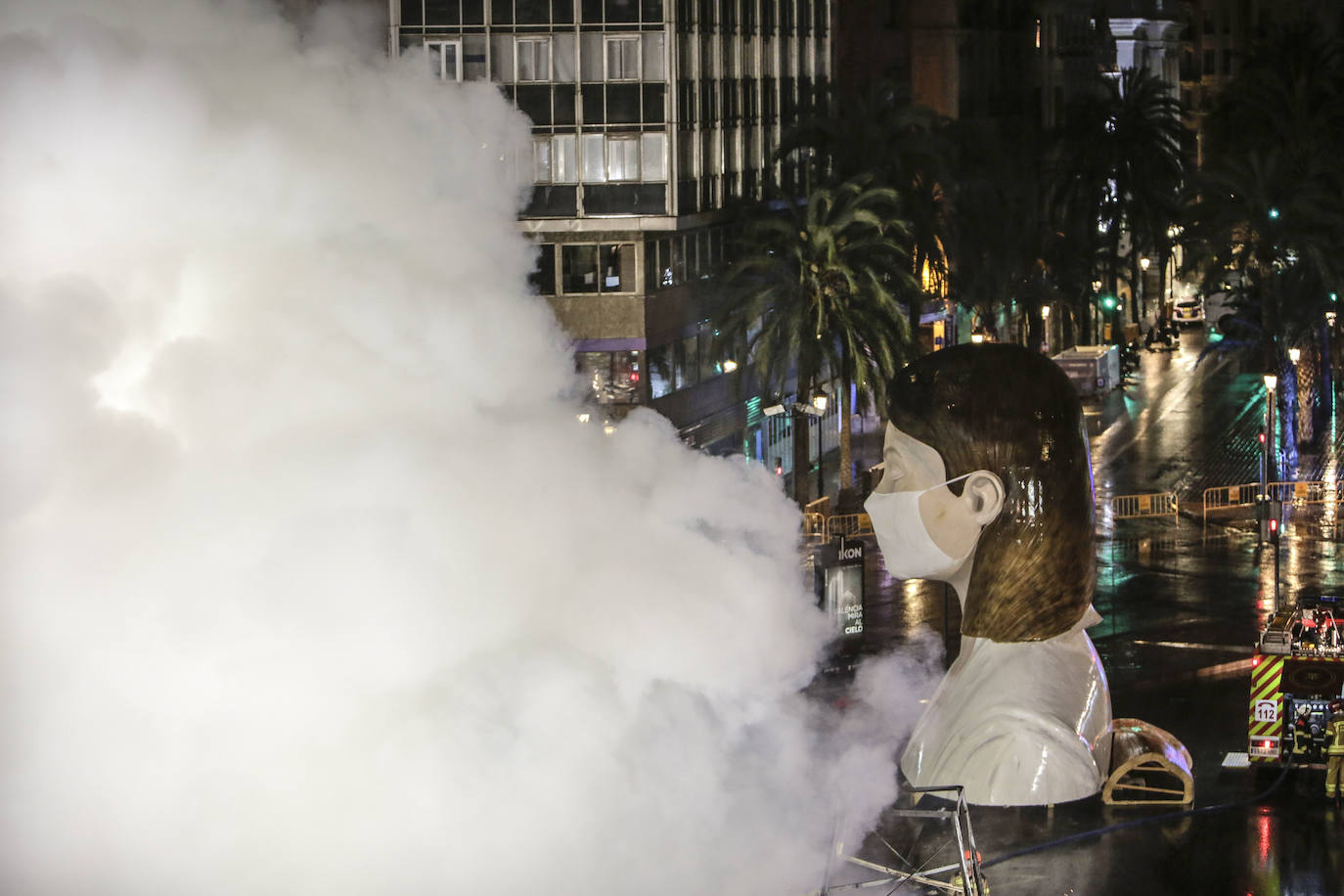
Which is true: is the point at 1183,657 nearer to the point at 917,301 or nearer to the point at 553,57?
the point at 917,301

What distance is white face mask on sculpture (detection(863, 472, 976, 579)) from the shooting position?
61.2ft

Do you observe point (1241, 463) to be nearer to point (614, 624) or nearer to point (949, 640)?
point (949, 640)

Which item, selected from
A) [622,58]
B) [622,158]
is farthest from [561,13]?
[622,158]

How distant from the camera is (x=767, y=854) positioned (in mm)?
15766

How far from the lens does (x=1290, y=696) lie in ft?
79.8

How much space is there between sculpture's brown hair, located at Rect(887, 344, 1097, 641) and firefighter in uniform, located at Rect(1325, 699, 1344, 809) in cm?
632

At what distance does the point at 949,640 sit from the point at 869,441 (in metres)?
24.4

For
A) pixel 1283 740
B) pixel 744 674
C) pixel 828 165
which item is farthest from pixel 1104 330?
pixel 744 674

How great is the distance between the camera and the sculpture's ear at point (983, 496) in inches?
722

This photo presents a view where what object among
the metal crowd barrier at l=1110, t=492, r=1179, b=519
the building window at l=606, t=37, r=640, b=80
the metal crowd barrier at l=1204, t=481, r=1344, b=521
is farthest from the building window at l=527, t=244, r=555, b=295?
the metal crowd barrier at l=1204, t=481, r=1344, b=521

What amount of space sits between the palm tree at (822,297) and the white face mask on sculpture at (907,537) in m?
22.2

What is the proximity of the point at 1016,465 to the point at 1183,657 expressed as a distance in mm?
14140

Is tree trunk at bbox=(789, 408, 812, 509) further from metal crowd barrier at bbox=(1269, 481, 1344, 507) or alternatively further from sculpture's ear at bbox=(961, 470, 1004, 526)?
sculpture's ear at bbox=(961, 470, 1004, 526)

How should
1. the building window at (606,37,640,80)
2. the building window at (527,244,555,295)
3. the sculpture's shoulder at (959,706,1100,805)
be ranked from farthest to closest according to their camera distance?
the building window at (527,244,555,295) < the building window at (606,37,640,80) < the sculpture's shoulder at (959,706,1100,805)
